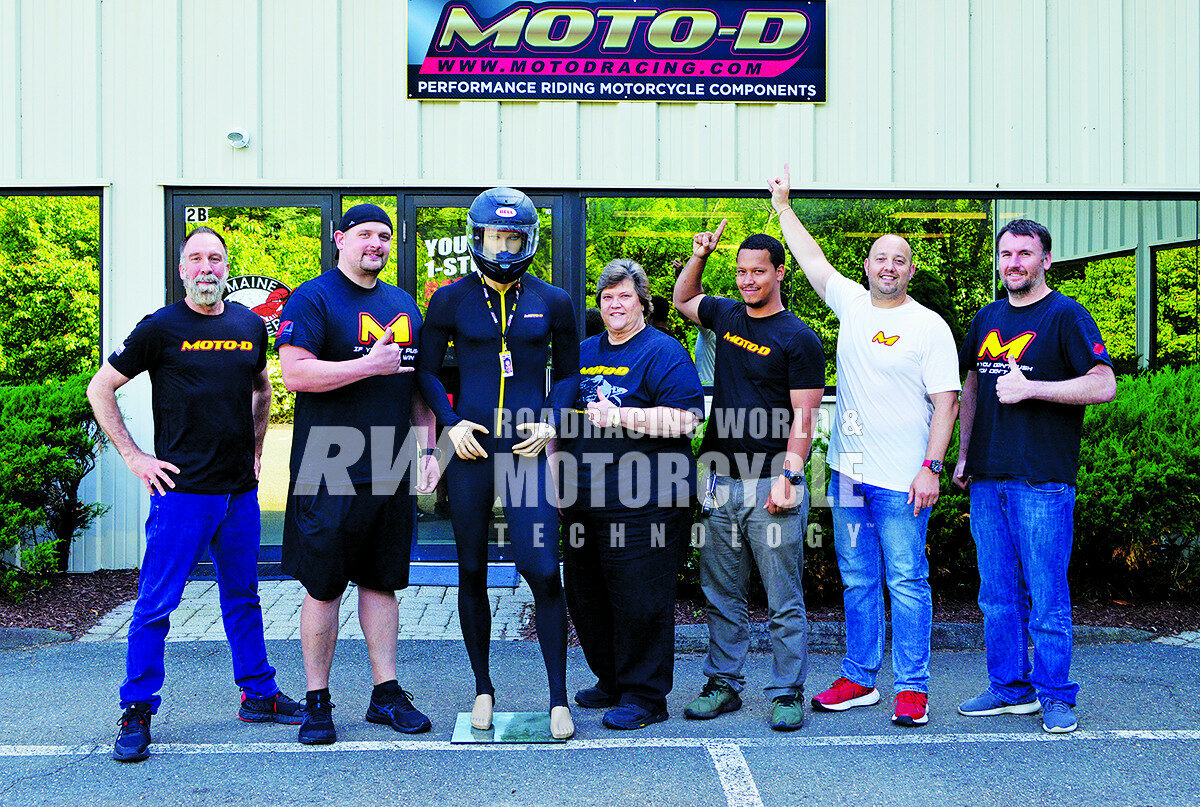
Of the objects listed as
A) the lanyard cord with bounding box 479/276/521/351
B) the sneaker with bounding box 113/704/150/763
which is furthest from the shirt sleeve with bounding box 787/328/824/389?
the sneaker with bounding box 113/704/150/763

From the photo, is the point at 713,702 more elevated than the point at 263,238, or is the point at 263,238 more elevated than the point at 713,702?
the point at 263,238

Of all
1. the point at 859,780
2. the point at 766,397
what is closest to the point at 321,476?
the point at 766,397

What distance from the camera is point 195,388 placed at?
14.5 ft

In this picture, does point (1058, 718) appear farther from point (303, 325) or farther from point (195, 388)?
point (195, 388)

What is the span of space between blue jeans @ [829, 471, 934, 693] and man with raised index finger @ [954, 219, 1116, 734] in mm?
335

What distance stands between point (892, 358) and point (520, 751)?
7.70 ft

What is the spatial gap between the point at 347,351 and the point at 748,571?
2080 millimetres

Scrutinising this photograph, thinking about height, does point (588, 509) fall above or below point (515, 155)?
below

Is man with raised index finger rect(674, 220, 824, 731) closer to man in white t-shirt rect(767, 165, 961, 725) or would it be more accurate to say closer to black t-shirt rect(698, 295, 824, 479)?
black t-shirt rect(698, 295, 824, 479)

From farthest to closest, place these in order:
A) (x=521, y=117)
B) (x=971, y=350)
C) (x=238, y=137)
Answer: (x=521, y=117) → (x=238, y=137) → (x=971, y=350)

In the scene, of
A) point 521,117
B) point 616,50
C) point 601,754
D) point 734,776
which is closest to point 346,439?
point 601,754

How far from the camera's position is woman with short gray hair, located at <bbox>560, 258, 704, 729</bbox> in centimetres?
454

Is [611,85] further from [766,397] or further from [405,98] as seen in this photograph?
[766,397]

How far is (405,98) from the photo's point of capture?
774cm
